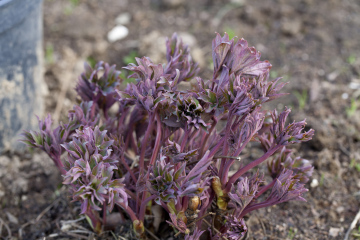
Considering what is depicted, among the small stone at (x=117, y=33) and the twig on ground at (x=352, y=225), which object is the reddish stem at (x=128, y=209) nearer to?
the twig on ground at (x=352, y=225)

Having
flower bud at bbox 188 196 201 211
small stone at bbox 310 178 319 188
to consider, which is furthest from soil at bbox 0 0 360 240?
flower bud at bbox 188 196 201 211

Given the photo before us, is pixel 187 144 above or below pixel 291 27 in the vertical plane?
above

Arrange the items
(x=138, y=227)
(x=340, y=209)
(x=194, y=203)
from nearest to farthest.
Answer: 1. (x=194, y=203)
2. (x=138, y=227)
3. (x=340, y=209)

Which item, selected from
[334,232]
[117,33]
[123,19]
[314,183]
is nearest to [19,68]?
[117,33]

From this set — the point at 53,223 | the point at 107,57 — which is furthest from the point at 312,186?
the point at 107,57

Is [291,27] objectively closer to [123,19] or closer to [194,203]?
[123,19]

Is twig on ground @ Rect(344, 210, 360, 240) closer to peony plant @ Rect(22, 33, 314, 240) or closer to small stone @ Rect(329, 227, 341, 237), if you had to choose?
small stone @ Rect(329, 227, 341, 237)
